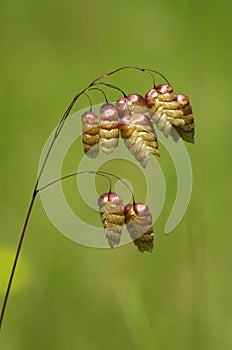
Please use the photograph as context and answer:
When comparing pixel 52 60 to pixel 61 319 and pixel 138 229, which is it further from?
pixel 138 229

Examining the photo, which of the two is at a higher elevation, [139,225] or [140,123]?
[140,123]

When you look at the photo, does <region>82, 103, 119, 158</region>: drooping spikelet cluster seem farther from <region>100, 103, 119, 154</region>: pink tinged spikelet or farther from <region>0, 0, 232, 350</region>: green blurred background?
<region>0, 0, 232, 350</region>: green blurred background

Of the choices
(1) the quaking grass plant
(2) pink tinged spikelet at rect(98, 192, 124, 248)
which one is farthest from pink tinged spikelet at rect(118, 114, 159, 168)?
(2) pink tinged spikelet at rect(98, 192, 124, 248)

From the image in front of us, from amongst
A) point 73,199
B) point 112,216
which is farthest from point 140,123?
point 73,199

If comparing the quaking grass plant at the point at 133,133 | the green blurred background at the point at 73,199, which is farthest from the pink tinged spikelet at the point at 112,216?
the green blurred background at the point at 73,199

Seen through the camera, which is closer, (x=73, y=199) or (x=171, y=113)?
(x=171, y=113)

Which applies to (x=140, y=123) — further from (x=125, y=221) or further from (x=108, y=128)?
(x=125, y=221)
